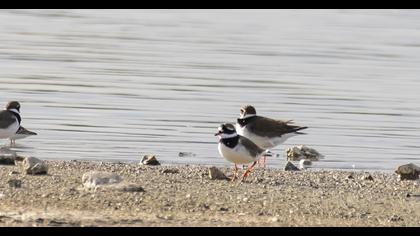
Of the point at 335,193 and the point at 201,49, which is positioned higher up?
the point at 201,49

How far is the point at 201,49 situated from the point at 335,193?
14.6 m

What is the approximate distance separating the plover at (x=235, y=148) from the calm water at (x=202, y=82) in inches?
66.5

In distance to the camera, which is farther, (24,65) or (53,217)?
(24,65)

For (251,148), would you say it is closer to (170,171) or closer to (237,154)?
(237,154)

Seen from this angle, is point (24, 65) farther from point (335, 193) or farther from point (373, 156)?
point (335, 193)

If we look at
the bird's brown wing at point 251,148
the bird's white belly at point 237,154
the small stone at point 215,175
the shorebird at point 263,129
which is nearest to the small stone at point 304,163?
the shorebird at point 263,129

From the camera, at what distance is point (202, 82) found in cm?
2195

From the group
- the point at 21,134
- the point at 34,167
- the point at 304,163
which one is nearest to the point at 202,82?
the point at 21,134

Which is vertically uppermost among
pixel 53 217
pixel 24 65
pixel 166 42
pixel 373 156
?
pixel 166 42

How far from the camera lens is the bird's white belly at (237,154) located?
1359 centimetres

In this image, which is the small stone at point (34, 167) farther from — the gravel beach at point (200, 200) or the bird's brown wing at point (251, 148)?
the bird's brown wing at point (251, 148)

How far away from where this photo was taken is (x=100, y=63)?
79.9 ft

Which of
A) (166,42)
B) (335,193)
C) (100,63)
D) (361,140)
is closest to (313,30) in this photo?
(166,42)

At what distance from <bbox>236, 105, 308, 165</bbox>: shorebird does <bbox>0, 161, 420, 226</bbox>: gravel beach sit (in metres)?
1.66
